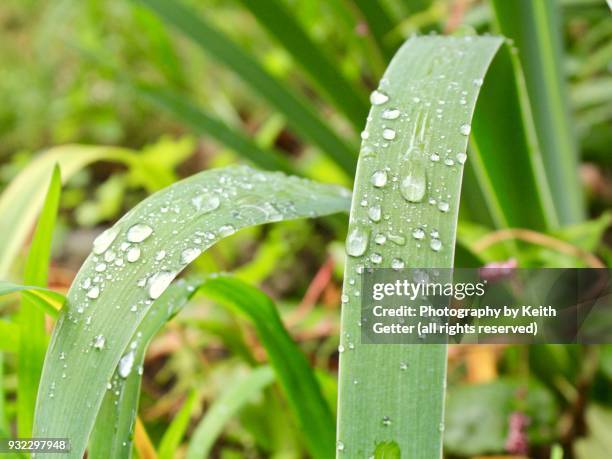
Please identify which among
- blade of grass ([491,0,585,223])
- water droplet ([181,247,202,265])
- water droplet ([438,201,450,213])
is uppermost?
blade of grass ([491,0,585,223])

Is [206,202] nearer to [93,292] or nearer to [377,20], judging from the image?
[93,292]

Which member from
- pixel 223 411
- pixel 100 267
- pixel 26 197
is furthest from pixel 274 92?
pixel 100 267

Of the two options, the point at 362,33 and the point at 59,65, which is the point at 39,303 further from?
the point at 59,65

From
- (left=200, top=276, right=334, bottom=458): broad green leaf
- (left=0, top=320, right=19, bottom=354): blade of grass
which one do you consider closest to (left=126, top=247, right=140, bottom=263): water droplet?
(left=200, top=276, right=334, bottom=458): broad green leaf

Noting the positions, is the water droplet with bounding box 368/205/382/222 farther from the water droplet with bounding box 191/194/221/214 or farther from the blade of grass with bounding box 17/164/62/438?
the blade of grass with bounding box 17/164/62/438

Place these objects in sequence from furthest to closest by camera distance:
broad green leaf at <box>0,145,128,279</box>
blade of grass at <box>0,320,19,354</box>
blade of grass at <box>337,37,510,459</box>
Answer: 1. broad green leaf at <box>0,145,128,279</box>
2. blade of grass at <box>0,320,19,354</box>
3. blade of grass at <box>337,37,510,459</box>

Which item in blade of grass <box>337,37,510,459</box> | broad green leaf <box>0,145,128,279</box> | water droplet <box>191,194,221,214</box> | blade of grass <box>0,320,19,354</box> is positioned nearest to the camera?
blade of grass <box>337,37,510,459</box>
